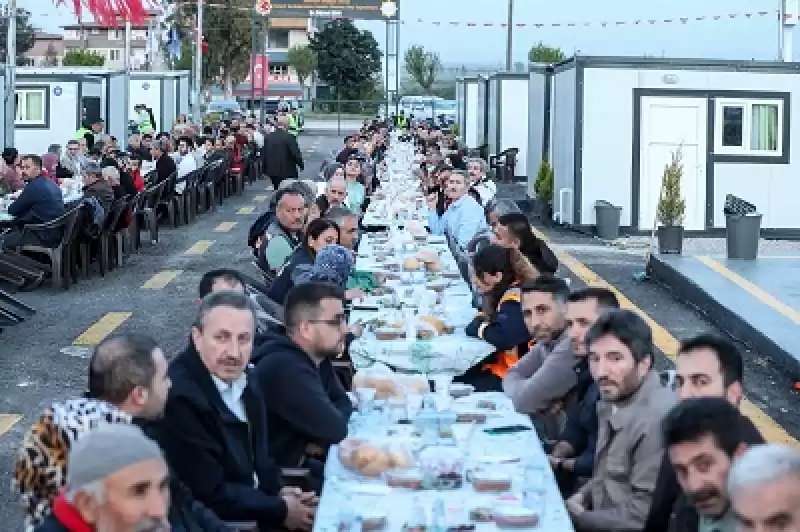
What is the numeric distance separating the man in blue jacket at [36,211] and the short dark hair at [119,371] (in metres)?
11.1

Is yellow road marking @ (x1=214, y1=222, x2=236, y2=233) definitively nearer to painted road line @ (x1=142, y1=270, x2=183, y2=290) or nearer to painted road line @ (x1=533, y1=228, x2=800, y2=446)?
painted road line @ (x1=533, y1=228, x2=800, y2=446)

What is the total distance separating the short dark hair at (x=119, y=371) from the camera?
5.24 meters

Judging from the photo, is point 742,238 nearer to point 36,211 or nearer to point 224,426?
point 36,211

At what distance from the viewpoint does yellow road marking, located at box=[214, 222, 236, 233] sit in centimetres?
2355

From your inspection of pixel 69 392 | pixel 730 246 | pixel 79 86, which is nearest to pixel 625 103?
pixel 730 246

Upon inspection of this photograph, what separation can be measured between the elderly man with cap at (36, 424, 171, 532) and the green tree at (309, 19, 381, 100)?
265ft

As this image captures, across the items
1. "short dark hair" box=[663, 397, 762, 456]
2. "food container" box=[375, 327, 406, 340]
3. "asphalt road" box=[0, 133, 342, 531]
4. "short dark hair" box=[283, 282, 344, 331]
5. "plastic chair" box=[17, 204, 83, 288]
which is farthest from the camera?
"plastic chair" box=[17, 204, 83, 288]

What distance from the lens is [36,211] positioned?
16.2 m

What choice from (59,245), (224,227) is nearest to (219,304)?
(59,245)

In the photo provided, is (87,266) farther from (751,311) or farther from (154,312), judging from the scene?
(751,311)

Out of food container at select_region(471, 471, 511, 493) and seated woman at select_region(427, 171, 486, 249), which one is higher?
seated woman at select_region(427, 171, 486, 249)

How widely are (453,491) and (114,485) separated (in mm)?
2055

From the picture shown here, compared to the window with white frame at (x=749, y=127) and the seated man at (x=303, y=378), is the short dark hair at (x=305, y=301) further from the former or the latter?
the window with white frame at (x=749, y=127)

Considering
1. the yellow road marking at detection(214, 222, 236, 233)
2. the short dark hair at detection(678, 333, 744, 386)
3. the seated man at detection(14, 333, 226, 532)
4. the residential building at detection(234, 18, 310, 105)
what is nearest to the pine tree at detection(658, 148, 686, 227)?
the yellow road marking at detection(214, 222, 236, 233)
